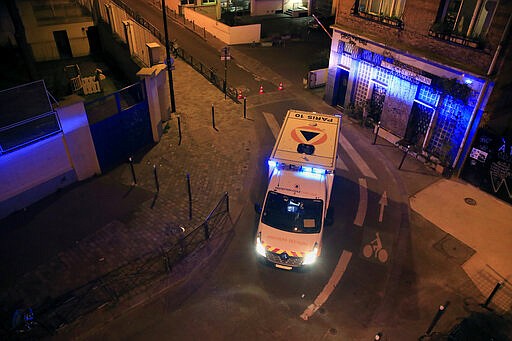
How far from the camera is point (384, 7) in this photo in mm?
16359

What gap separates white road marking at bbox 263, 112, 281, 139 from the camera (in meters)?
18.1

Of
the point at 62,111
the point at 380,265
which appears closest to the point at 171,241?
the point at 62,111

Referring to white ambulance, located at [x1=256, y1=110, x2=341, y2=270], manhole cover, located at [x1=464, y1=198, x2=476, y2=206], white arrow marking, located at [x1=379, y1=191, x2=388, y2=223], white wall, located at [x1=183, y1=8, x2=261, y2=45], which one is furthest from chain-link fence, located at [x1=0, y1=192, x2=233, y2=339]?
white wall, located at [x1=183, y1=8, x2=261, y2=45]

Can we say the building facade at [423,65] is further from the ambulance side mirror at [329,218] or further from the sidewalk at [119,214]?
the ambulance side mirror at [329,218]

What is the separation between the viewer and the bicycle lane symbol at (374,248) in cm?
1148

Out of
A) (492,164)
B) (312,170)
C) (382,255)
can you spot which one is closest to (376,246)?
(382,255)

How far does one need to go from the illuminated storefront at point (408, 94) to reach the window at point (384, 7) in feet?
4.43

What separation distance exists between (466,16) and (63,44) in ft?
85.3

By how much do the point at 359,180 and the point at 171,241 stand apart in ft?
26.4

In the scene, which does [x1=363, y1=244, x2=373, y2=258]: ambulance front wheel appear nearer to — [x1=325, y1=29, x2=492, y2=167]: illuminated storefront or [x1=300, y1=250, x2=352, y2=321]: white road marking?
[x1=300, y1=250, x2=352, y2=321]: white road marking

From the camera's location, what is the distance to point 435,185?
14.8m

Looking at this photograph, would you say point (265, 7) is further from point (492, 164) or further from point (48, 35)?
point (492, 164)

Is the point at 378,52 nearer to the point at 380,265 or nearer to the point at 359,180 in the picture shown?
the point at 359,180

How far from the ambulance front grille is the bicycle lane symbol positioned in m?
2.55
